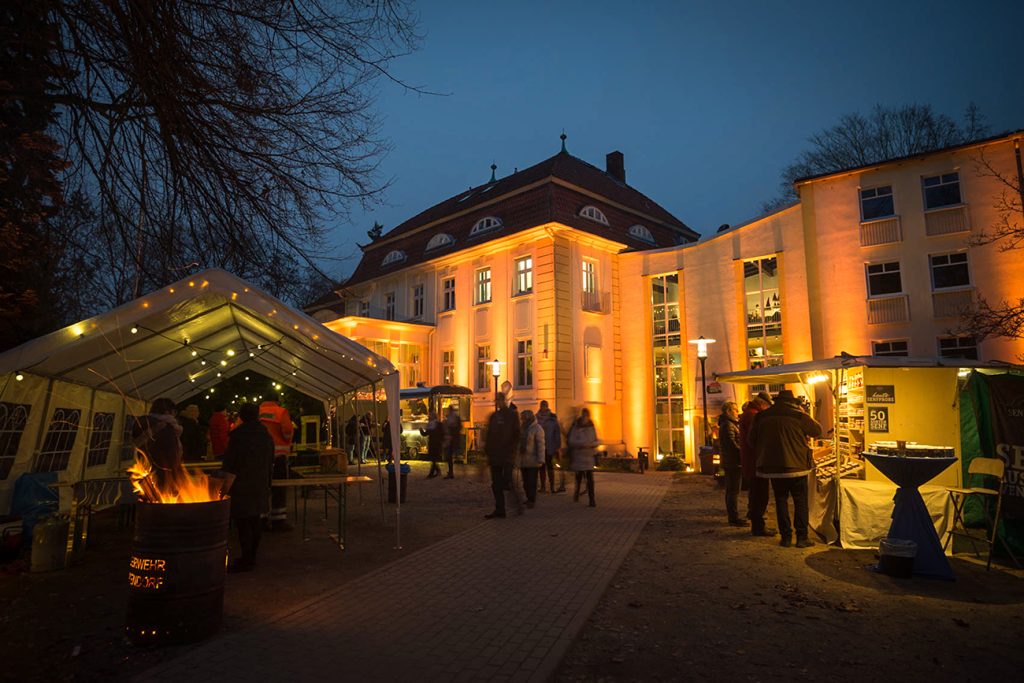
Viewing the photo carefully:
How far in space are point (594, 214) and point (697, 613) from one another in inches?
839

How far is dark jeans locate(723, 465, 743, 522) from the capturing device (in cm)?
964

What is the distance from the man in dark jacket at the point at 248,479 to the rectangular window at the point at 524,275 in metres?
17.8

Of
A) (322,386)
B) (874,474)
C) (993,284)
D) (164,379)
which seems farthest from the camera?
(993,284)

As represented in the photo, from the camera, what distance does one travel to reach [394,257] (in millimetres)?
31109

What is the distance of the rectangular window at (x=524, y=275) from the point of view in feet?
78.9

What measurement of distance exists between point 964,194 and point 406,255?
22916 millimetres

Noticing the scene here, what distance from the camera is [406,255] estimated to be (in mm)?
30469

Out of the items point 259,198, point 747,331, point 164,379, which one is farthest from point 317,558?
point 747,331

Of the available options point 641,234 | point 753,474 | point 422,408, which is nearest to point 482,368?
point 422,408

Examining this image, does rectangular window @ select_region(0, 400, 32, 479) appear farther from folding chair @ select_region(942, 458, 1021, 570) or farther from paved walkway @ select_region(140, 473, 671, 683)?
folding chair @ select_region(942, 458, 1021, 570)

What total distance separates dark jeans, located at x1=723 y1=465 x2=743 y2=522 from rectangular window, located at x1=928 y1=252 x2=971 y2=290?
11.3 metres

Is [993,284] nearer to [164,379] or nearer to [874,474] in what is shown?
[874,474]

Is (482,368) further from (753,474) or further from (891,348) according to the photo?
(753,474)

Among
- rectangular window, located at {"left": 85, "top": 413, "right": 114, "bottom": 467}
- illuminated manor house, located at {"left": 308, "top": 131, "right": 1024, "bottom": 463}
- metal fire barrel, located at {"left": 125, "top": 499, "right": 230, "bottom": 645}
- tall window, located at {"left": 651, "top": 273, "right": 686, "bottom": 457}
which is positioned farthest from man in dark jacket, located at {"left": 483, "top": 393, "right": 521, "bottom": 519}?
tall window, located at {"left": 651, "top": 273, "right": 686, "bottom": 457}
